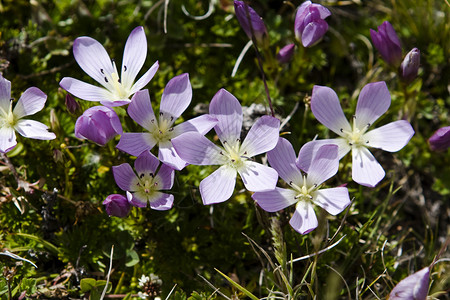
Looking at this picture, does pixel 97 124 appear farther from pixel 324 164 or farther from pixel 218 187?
pixel 324 164

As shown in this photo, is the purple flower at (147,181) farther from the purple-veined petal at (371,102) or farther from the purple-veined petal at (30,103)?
the purple-veined petal at (371,102)

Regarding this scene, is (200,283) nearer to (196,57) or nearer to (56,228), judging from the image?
(56,228)

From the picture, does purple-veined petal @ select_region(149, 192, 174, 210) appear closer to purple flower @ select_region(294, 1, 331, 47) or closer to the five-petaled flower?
the five-petaled flower

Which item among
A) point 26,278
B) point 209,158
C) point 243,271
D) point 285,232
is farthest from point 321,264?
point 26,278

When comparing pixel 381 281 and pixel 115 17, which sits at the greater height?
pixel 115 17

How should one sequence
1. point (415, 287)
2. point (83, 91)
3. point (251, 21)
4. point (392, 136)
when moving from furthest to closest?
point (251, 21), point (392, 136), point (83, 91), point (415, 287)

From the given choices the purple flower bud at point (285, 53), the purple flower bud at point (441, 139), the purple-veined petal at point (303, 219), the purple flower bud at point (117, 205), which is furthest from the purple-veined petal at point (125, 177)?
the purple flower bud at point (441, 139)

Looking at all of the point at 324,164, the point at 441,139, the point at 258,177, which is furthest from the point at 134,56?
the point at 441,139
